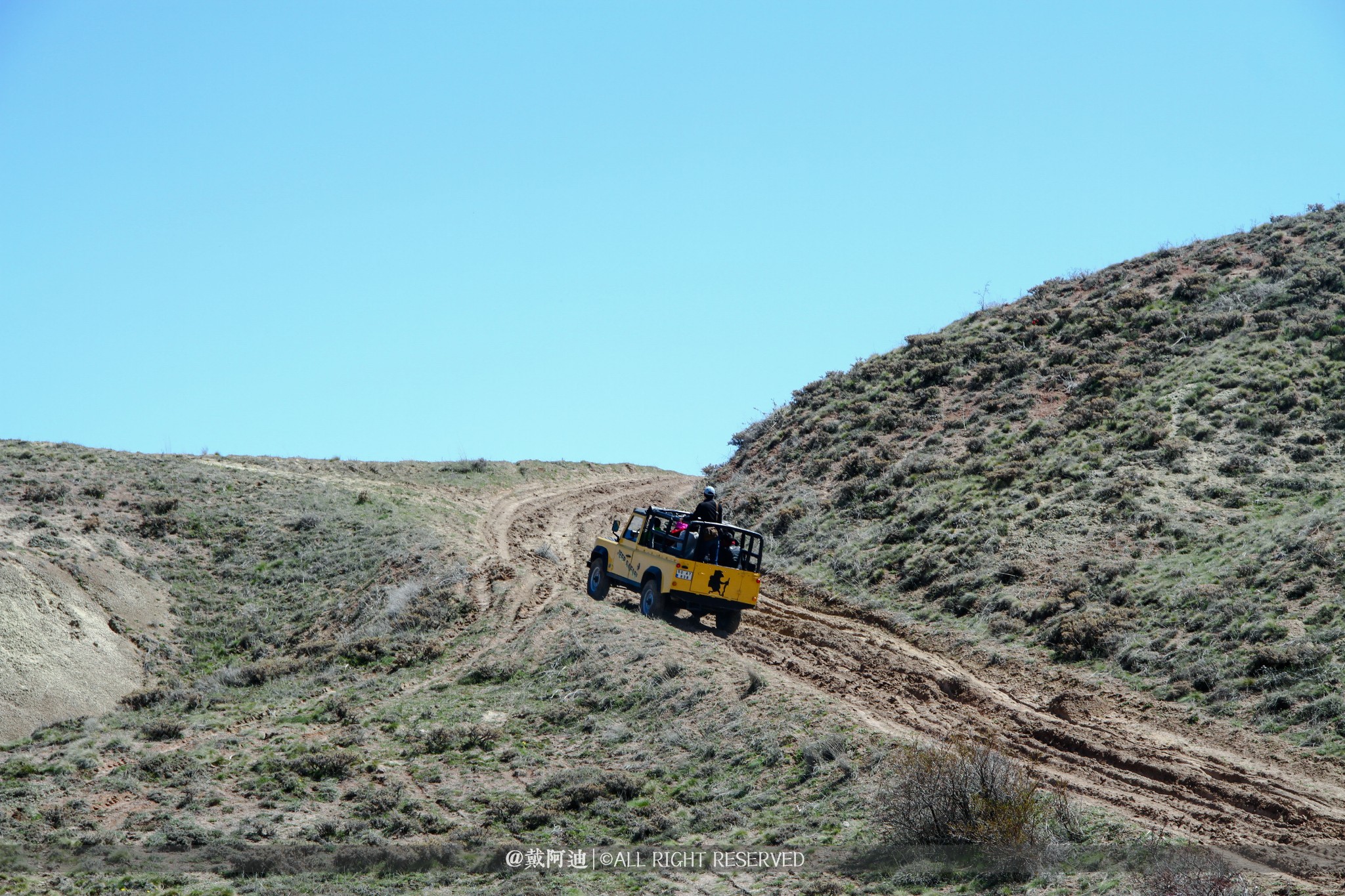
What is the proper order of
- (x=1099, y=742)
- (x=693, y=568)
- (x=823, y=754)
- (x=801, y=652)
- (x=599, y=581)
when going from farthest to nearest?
(x=599, y=581) < (x=693, y=568) < (x=801, y=652) < (x=1099, y=742) < (x=823, y=754)

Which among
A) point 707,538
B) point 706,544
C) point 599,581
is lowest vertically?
point 599,581

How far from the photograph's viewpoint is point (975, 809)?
35.3ft

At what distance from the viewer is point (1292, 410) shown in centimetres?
2428

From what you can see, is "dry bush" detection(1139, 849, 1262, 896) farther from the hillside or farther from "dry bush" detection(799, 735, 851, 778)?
"dry bush" detection(799, 735, 851, 778)

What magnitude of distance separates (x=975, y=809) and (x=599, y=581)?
12.7m

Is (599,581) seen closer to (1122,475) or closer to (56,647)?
(56,647)

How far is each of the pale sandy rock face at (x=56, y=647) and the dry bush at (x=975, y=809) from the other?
596 inches

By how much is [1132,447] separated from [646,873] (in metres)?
18.1

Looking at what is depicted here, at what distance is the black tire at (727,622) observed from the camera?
20.0m

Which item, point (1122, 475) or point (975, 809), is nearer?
point (975, 809)

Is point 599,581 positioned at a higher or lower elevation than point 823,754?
higher

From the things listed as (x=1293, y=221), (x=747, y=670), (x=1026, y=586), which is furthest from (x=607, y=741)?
(x=1293, y=221)

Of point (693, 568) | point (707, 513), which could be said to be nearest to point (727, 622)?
point (693, 568)

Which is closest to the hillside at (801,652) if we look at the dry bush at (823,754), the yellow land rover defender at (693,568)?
the dry bush at (823,754)
